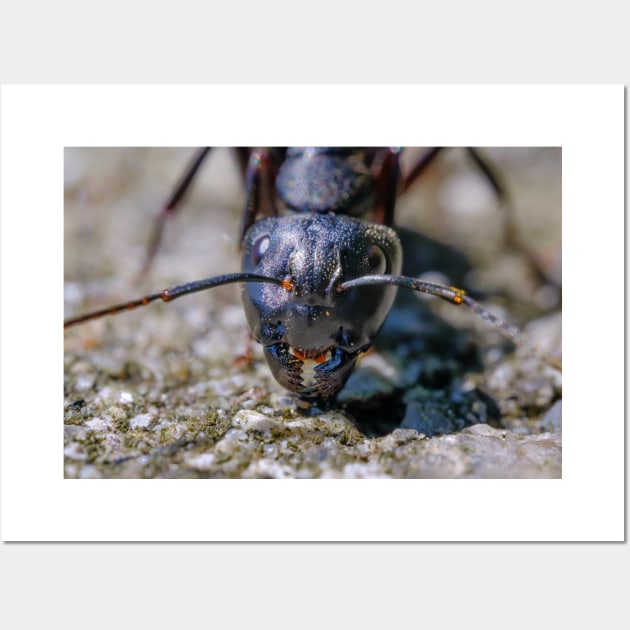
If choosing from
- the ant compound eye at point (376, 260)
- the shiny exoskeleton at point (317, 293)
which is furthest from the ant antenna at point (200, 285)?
the ant compound eye at point (376, 260)

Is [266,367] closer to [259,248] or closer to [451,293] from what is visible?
[259,248]

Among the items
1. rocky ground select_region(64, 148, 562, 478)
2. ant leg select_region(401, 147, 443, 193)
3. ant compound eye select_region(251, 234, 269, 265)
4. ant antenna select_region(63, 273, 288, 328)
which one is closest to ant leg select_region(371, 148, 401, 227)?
rocky ground select_region(64, 148, 562, 478)

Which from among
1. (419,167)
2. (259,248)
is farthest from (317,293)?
(419,167)

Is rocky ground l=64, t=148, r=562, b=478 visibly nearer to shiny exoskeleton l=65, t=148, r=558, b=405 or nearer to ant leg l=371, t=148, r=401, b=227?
ant leg l=371, t=148, r=401, b=227

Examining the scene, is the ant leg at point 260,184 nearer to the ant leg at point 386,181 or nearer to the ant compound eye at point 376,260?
the ant leg at point 386,181

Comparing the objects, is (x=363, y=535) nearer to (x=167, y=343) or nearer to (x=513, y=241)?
(x=167, y=343)
